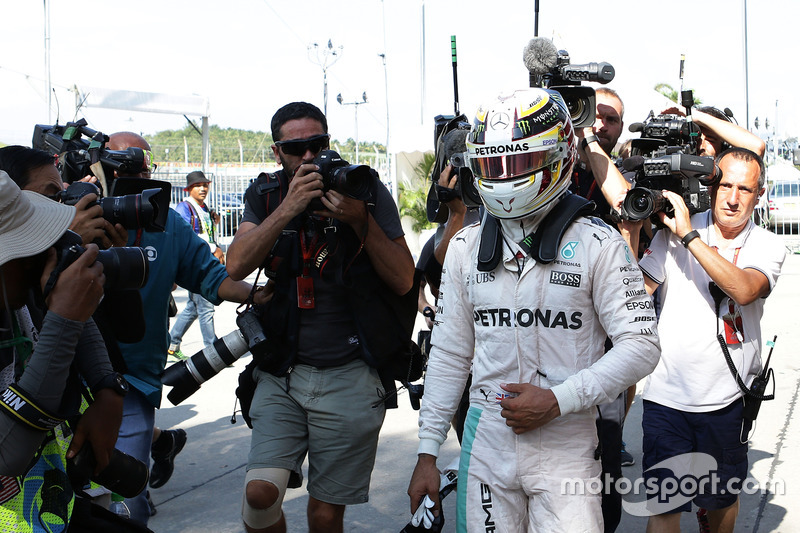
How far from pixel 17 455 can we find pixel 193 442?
4.43 m

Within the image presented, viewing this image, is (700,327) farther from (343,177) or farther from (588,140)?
(343,177)

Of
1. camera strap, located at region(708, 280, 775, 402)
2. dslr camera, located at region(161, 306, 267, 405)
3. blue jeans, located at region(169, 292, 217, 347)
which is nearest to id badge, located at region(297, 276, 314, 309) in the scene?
dslr camera, located at region(161, 306, 267, 405)

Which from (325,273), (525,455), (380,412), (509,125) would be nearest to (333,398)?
(380,412)

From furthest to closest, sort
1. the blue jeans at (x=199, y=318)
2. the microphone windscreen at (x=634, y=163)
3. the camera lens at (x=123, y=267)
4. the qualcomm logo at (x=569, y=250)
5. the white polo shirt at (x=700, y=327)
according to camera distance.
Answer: the blue jeans at (x=199, y=318), the microphone windscreen at (x=634, y=163), the white polo shirt at (x=700, y=327), the qualcomm logo at (x=569, y=250), the camera lens at (x=123, y=267)

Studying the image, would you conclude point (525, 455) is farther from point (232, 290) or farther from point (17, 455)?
point (232, 290)

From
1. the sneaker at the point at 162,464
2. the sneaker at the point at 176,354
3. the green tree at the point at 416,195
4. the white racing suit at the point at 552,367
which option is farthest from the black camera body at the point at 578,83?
the green tree at the point at 416,195

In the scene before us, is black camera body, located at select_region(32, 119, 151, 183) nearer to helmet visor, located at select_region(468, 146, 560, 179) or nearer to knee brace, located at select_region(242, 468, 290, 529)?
knee brace, located at select_region(242, 468, 290, 529)

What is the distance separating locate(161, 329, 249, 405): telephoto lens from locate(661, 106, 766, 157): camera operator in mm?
2648

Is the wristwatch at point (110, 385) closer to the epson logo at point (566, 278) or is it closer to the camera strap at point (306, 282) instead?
the camera strap at point (306, 282)

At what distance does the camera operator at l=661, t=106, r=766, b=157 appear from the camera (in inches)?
163

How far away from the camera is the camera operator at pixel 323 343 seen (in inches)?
147

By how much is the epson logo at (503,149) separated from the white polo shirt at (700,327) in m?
1.48

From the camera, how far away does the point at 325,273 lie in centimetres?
380

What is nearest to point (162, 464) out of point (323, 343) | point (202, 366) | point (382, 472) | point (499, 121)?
point (382, 472)
